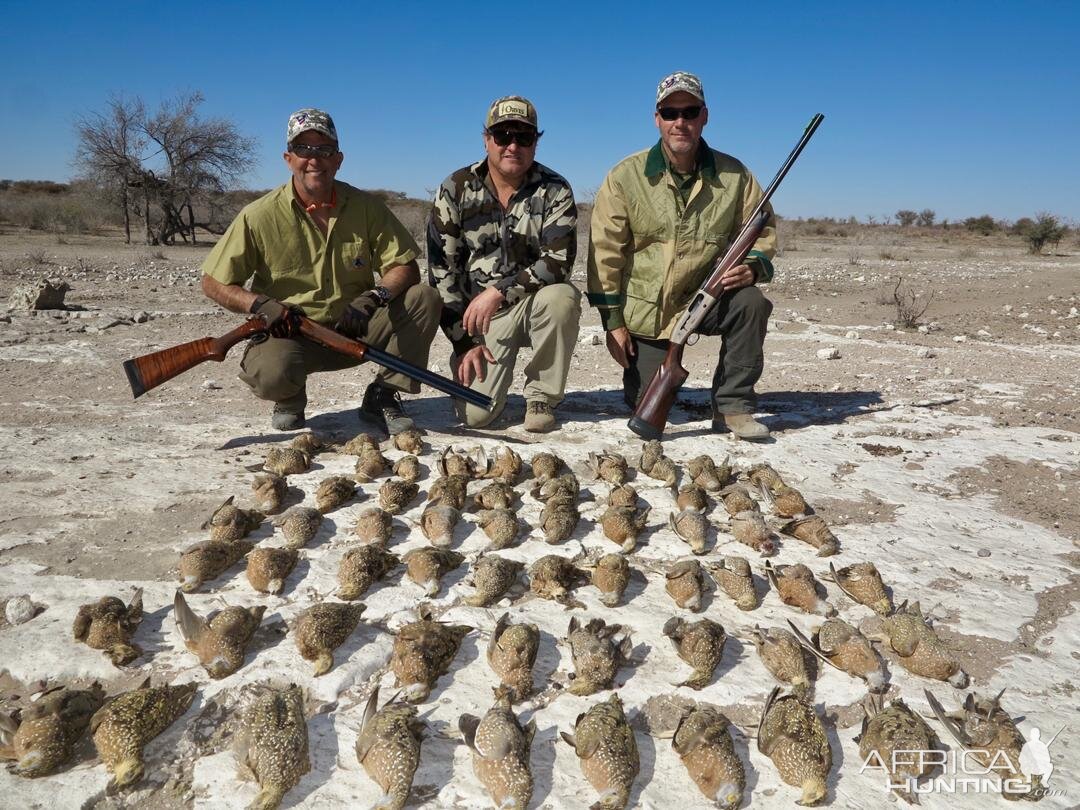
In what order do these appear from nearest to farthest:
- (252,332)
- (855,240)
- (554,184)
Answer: (252,332)
(554,184)
(855,240)

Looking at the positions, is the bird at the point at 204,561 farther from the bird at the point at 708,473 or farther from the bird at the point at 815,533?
the bird at the point at 815,533

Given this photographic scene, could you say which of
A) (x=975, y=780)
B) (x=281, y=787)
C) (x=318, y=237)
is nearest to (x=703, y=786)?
(x=975, y=780)

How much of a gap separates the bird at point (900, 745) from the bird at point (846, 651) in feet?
0.72

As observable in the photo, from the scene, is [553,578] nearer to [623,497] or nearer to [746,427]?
[623,497]

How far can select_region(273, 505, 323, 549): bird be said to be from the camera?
3436 mm

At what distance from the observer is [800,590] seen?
3084 millimetres

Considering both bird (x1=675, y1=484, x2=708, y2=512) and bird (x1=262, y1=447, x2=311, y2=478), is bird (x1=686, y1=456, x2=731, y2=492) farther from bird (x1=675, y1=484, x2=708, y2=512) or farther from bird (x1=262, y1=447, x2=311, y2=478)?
bird (x1=262, y1=447, x2=311, y2=478)

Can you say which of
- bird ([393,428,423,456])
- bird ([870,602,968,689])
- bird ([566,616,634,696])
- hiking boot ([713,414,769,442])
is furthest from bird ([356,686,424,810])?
hiking boot ([713,414,769,442])

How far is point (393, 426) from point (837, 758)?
3430 millimetres

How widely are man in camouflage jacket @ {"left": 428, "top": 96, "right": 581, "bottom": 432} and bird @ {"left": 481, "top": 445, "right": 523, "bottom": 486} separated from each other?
0.81m

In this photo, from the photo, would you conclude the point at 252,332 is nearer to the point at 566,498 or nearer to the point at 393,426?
the point at 393,426

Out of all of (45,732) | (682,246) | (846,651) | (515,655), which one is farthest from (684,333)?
(45,732)

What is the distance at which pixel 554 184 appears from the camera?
514 cm

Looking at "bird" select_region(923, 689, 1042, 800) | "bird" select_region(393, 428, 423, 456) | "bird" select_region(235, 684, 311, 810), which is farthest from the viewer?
"bird" select_region(393, 428, 423, 456)
